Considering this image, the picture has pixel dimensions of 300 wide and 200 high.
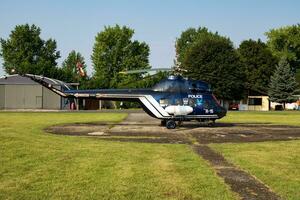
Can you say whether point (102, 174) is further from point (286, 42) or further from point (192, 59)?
point (286, 42)

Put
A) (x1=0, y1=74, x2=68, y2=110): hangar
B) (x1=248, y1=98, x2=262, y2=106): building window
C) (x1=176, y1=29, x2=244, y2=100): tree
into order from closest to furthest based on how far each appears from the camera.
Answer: (x1=0, y1=74, x2=68, y2=110): hangar → (x1=176, y1=29, x2=244, y2=100): tree → (x1=248, y1=98, x2=262, y2=106): building window

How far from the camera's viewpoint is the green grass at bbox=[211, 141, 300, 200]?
846cm

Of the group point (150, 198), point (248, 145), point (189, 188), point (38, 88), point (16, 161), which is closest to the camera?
point (150, 198)

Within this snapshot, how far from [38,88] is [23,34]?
43107mm

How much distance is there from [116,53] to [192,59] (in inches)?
1086

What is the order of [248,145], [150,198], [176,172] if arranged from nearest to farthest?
[150,198]
[176,172]
[248,145]

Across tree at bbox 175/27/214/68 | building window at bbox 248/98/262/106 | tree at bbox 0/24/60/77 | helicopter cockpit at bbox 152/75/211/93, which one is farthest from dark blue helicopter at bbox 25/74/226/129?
tree at bbox 175/27/214/68

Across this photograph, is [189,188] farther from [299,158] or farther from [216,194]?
[299,158]

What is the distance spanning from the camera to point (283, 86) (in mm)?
78312

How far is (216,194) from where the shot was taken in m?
7.73

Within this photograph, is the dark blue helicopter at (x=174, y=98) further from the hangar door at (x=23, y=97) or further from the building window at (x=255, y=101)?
the building window at (x=255, y=101)

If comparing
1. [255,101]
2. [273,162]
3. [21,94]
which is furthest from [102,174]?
[255,101]

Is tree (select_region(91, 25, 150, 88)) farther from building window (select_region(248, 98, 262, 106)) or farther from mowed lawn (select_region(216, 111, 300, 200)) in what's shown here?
mowed lawn (select_region(216, 111, 300, 200))

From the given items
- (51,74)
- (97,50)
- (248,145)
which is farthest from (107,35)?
(248,145)
